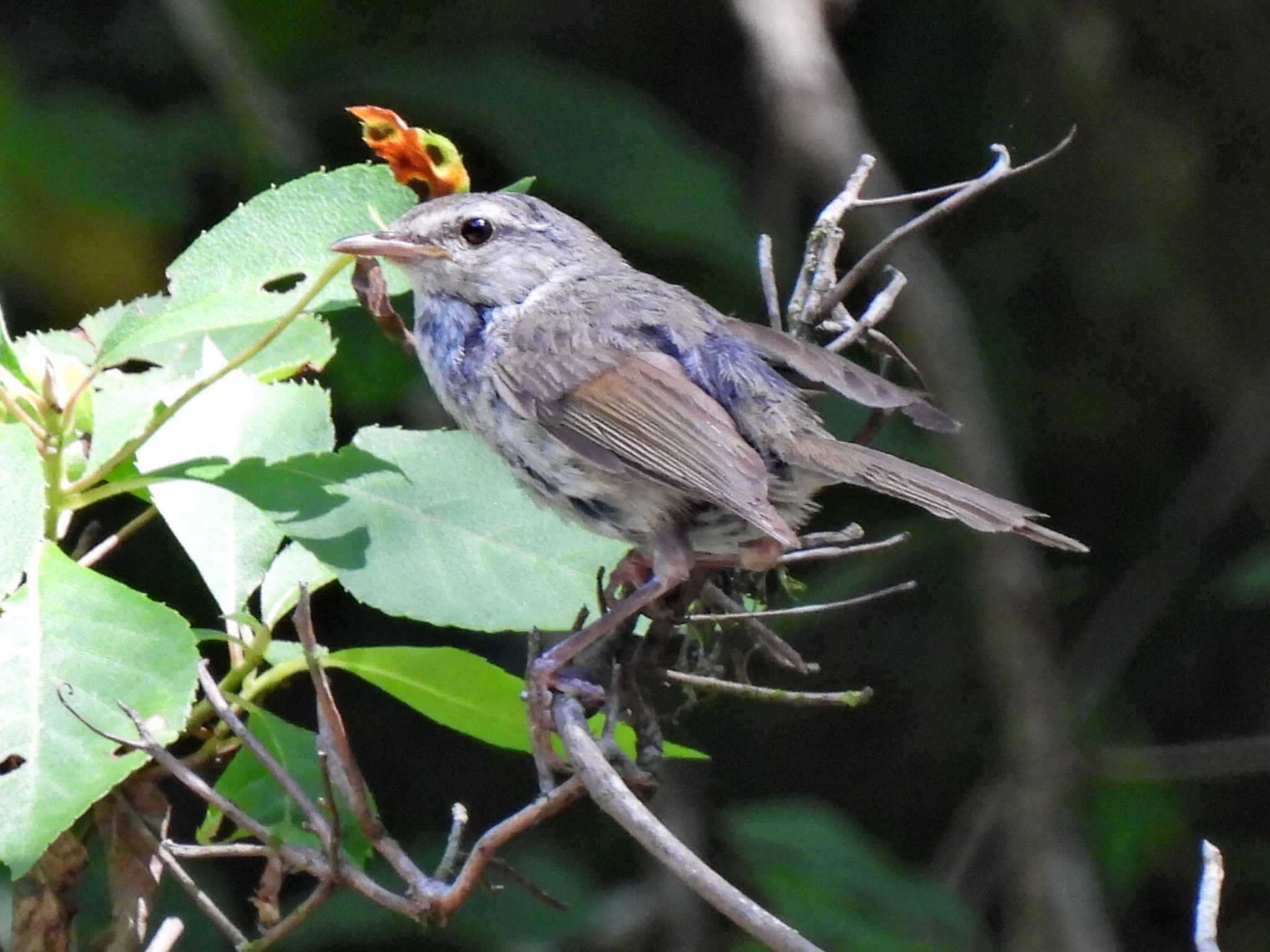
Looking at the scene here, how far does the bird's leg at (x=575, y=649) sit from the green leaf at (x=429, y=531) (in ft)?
0.14

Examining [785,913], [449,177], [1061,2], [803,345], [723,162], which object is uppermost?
[449,177]

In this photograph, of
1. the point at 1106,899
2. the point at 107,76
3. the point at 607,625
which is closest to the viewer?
the point at 607,625

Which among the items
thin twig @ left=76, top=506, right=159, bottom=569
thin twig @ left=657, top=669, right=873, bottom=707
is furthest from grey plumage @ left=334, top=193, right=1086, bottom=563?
thin twig @ left=76, top=506, right=159, bottom=569

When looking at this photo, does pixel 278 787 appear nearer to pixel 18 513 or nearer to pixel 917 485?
pixel 18 513

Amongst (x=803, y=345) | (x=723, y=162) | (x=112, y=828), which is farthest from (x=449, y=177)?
(x=723, y=162)

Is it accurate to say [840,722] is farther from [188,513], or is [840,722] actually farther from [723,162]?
[188,513]

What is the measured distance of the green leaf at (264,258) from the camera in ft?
6.40

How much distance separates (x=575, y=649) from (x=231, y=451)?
1.76ft

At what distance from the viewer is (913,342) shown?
5.27 m

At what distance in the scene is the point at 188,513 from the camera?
6.93 ft

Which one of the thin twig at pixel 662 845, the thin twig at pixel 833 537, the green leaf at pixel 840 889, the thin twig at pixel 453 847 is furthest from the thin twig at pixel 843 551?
the green leaf at pixel 840 889

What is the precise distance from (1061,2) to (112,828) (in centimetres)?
521

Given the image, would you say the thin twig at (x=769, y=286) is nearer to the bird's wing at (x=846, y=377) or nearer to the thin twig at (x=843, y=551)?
the bird's wing at (x=846, y=377)

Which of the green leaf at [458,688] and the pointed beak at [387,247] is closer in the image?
the green leaf at [458,688]
